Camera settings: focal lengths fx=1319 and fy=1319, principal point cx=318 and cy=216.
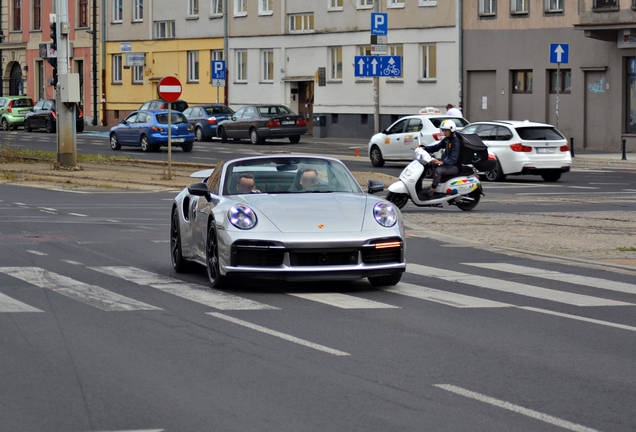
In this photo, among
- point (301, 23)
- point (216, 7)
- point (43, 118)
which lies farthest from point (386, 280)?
point (43, 118)

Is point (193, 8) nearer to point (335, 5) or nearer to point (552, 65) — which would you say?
point (335, 5)

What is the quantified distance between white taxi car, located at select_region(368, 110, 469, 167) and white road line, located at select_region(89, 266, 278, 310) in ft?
75.7

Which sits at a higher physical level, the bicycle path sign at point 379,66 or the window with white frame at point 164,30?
the window with white frame at point 164,30

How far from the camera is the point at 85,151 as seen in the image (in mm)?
45938

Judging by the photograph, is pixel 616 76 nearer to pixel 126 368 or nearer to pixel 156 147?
pixel 156 147

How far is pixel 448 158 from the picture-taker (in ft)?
75.3

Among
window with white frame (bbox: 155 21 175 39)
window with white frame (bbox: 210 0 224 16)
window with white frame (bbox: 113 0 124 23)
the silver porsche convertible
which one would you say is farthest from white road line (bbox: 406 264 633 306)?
window with white frame (bbox: 113 0 124 23)

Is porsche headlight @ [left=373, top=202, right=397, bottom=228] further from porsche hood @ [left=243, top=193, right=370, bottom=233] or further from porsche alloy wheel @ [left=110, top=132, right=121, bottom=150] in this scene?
porsche alloy wheel @ [left=110, top=132, right=121, bottom=150]

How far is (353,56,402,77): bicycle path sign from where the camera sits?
147ft

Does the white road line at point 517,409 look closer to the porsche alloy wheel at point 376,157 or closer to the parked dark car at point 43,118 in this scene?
the porsche alloy wheel at point 376,157

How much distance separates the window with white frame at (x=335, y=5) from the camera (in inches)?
2284

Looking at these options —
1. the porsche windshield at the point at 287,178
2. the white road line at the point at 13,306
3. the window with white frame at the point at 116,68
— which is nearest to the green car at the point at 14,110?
the window with white frame at the point at 116,68

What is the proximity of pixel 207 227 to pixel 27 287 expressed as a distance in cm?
174

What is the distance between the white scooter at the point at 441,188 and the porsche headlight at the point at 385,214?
1048 cm
